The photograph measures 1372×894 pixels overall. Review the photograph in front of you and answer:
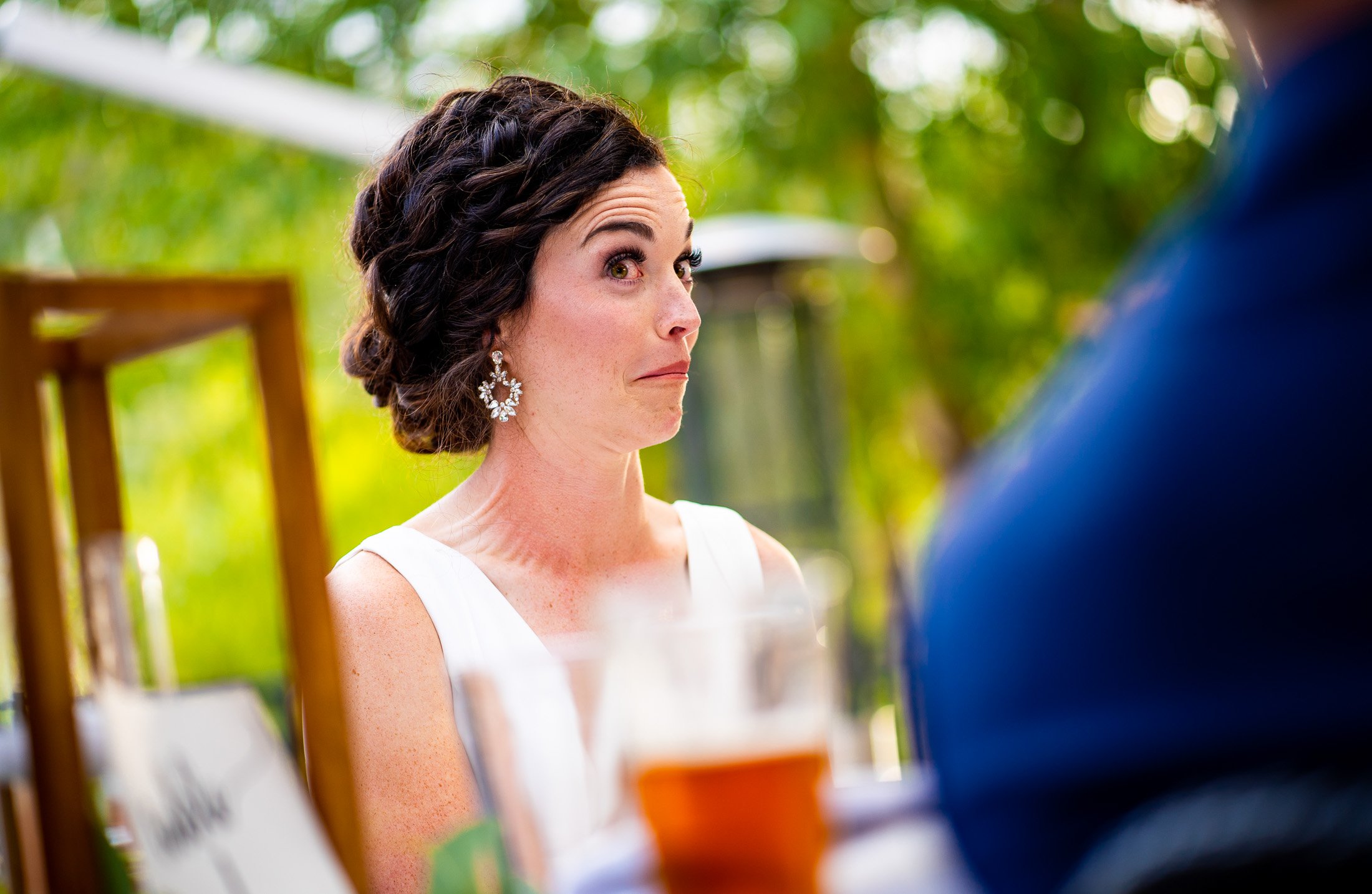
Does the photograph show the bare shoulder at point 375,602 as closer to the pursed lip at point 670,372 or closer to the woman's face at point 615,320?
the woman's face at point 615,320

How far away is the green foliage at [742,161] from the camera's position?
559 cm

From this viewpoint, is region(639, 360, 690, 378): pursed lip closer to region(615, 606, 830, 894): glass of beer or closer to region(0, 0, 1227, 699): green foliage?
region(615, 606, 830, 894): glass of beer

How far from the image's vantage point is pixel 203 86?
4641mm

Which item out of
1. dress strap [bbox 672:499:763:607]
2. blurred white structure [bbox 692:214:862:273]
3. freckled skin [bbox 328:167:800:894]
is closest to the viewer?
freckled skin [bbox 328:167:800:894]

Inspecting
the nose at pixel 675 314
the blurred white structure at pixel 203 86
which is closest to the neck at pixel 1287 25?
the nose at pixel 675 314

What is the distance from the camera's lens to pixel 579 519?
222 cm

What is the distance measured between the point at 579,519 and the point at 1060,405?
161 cm

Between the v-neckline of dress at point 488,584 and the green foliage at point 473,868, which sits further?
the v-neckline of dress at point 488,584

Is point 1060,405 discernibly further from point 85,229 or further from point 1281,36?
point 85,229

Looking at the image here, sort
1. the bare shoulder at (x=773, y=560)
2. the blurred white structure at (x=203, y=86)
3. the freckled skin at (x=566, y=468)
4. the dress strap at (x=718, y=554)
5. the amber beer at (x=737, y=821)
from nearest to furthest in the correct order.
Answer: the amber beer at (x=737, y=821)
the freckled skin at (x=566, y=468)
the dress strap at (x=718, y=554)
the bare shoulder at (x=773, y=560)
the blurred white structure at (x=203, y=86)

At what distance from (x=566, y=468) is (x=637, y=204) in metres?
0.47

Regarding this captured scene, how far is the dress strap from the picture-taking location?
7.91 feet

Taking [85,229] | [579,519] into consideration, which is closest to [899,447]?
[85,229]

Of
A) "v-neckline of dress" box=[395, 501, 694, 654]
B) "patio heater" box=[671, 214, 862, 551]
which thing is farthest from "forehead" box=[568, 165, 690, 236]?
"patio heater" box=[671, 214, 862, 551]
